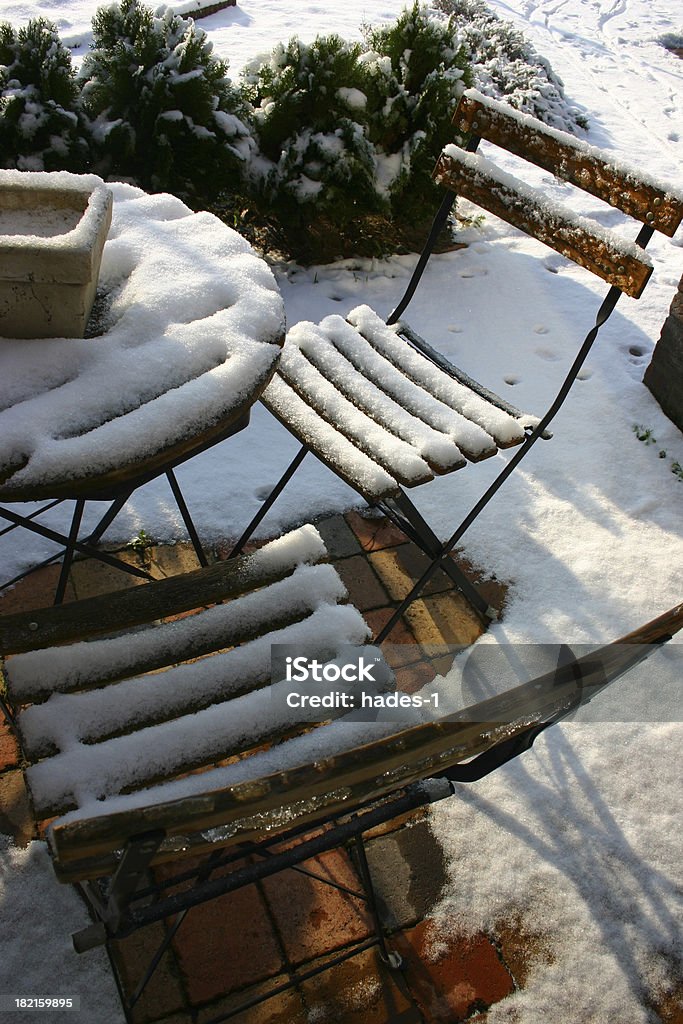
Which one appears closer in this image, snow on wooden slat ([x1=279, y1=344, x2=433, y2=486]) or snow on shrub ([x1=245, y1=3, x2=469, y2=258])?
snow on wooden slat ([x1=279, y1=344, x2=433, y2=486])

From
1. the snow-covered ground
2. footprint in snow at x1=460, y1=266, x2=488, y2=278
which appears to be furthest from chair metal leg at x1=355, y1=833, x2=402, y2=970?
footprint in snow at x1=460, y1=266, x2=488, y2=278

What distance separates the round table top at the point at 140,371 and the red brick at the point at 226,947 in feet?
3.27

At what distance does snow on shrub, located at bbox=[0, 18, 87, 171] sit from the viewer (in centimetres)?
358

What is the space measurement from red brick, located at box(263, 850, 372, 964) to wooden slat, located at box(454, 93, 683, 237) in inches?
69.2

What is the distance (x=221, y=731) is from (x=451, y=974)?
2.71ft

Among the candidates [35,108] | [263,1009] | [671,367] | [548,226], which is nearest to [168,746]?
[263,1009]

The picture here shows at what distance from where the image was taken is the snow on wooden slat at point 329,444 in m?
2.02

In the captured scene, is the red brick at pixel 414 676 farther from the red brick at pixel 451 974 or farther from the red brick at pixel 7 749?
the red brick at pixel 7 749

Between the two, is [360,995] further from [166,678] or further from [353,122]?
[353,122]

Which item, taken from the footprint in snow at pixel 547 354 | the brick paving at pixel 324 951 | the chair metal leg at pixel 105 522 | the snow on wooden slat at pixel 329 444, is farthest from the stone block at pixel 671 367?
the chair metal leg at pixel 105 522

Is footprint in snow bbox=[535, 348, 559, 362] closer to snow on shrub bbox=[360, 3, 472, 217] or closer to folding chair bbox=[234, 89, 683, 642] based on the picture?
snow on shrub bbox=[360, 3, 472, 217]

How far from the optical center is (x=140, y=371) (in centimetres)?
167

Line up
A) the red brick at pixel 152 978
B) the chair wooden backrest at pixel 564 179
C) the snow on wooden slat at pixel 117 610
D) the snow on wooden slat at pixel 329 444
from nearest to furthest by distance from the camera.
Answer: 1. the snow on wooden slat at pixel 117 610
2. the red brick at pixel 152 978
3. the snow on wooden slat at pixel 329 444
4. the chair wooden backrest at pixel 564 179

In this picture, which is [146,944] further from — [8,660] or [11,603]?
[11,603]
